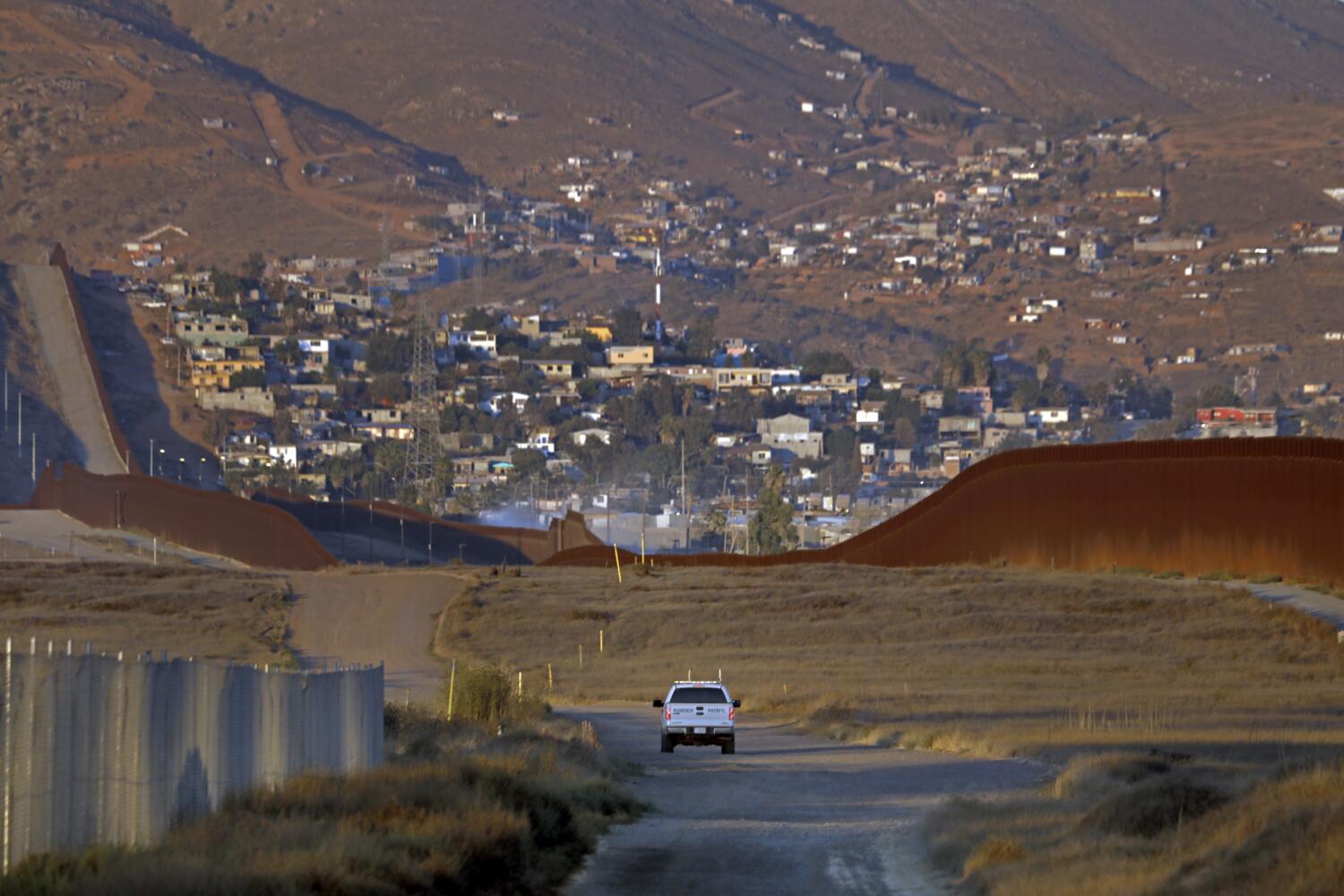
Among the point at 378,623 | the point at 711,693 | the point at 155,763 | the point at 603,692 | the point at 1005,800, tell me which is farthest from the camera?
the point at 378,623

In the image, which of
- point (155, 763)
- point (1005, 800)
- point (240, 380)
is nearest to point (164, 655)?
point (155, 763)

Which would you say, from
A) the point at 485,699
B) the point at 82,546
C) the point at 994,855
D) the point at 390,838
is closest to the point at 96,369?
the point at 82,546

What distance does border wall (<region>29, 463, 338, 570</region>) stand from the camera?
274ft

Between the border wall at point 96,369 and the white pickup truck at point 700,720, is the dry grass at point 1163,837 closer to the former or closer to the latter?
the white pickup truck at point 700,720

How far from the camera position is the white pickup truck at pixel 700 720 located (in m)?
33.1

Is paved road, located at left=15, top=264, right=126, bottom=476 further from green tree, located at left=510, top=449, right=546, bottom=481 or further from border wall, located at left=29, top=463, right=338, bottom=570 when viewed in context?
green tree, located at left=510, top=449, right=546, bottom=481

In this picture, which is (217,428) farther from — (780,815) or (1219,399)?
(780,815)

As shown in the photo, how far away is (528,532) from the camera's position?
102062 mm

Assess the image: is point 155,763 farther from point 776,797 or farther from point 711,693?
point 711,693

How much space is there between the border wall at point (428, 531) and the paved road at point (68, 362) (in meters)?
19.9


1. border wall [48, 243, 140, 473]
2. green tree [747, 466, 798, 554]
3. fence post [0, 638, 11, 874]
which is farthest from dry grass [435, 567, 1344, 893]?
border wall [48, 243, 140, 473]

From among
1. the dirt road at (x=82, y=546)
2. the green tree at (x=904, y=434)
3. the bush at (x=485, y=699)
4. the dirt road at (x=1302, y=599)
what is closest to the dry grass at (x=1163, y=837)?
the bush at (x=485, y=699)

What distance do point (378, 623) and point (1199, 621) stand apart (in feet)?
76.9

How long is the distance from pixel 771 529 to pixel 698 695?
83228mm
